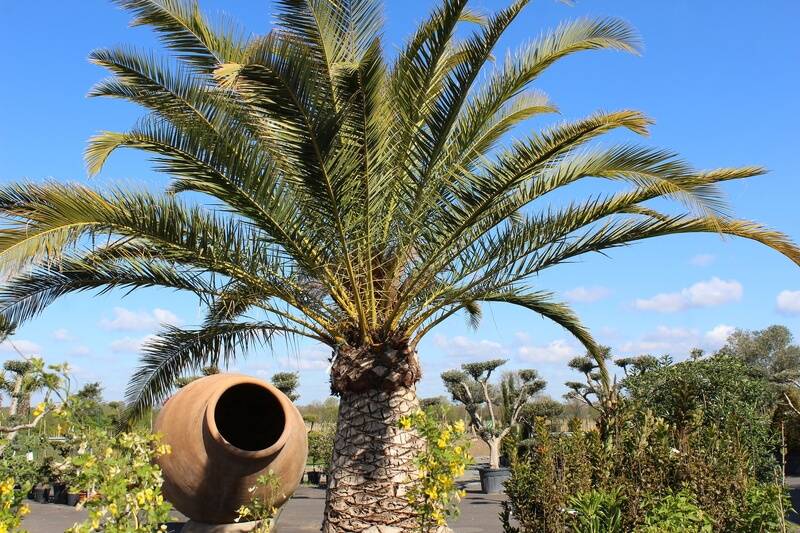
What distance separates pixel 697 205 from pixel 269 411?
555cm

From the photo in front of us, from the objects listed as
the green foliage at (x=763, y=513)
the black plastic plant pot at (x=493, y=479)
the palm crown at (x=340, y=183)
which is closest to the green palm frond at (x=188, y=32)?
the palm crown at (x=340, y=183)

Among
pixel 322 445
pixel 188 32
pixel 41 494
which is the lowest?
pixel 41 494

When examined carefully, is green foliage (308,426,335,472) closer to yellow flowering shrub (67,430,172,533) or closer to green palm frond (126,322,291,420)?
green palm frond (126,322,291,420)

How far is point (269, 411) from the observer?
850 centimetres

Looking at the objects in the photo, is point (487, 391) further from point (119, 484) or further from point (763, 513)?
point (119, 484)

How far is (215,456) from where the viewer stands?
23.3 feet

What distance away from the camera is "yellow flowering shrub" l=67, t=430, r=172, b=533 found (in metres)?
3.63

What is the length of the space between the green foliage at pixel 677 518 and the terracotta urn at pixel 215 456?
3.68m

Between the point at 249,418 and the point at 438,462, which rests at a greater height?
the point at 249,418

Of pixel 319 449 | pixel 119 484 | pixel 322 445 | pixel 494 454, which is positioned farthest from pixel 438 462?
pixel 319 449

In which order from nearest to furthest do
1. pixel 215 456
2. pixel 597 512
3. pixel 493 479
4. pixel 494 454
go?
pixel 597 512, pixel 215 456, pixel 493 479, pixel 494 454

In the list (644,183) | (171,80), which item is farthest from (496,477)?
(171,80)

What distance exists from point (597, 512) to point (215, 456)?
4.02m

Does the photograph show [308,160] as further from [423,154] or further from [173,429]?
[173,429]
